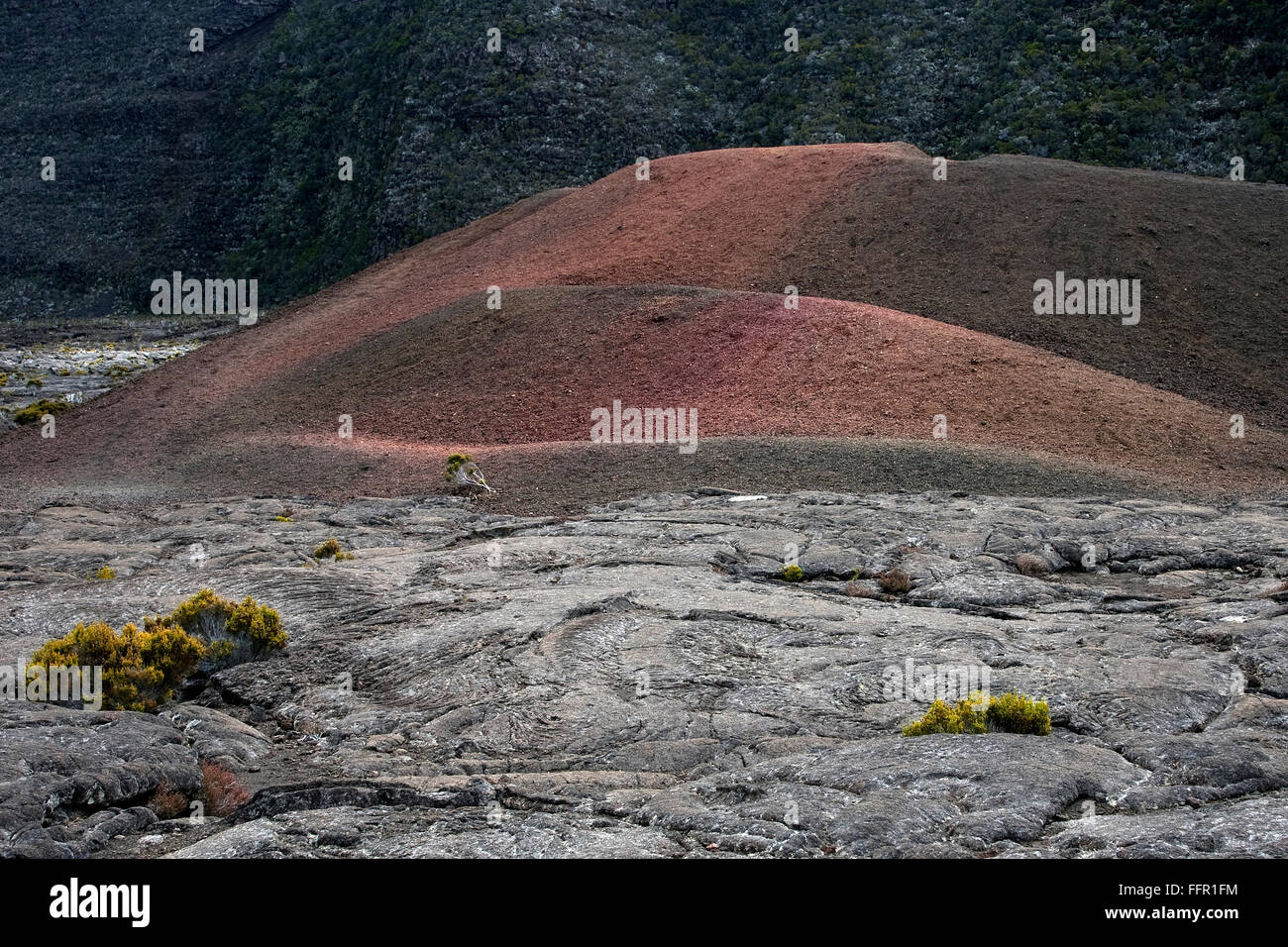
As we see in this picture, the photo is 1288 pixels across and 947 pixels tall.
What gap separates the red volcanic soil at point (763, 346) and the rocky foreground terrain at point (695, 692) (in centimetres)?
600

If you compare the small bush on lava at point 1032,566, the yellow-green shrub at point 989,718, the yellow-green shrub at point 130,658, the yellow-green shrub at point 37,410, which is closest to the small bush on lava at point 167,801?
the yellow-green shrub at point 130,658

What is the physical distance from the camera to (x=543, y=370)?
30.9 m

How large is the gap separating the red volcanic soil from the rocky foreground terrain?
19.7 feet

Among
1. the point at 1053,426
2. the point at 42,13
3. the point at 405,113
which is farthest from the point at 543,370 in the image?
the point at 42,13

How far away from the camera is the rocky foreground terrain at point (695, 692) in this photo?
8016 millimetres

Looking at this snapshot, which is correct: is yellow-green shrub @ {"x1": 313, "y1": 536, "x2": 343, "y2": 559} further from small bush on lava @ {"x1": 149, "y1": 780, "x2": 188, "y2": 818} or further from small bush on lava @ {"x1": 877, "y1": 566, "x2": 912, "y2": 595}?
small bush on lava @ {"x1": 149, "y1": 780, "x2": 188, "y2": 818}

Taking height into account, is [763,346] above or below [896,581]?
above

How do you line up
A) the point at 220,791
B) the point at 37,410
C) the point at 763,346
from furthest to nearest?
1. the point at 37,410
2. the point at 763,346
3. the point at 220,791

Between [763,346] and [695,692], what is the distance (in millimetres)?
19912

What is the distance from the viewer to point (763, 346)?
2997 cm

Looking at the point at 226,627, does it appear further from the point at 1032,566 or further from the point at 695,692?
the point at 1032,566

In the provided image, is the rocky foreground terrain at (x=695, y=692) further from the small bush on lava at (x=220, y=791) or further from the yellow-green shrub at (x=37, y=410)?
the yellow-green shrub at (x=37, y=410)

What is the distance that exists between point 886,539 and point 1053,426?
31.6 feet

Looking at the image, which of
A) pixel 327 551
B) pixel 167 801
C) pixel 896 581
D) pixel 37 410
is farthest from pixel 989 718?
pixel 37 410
